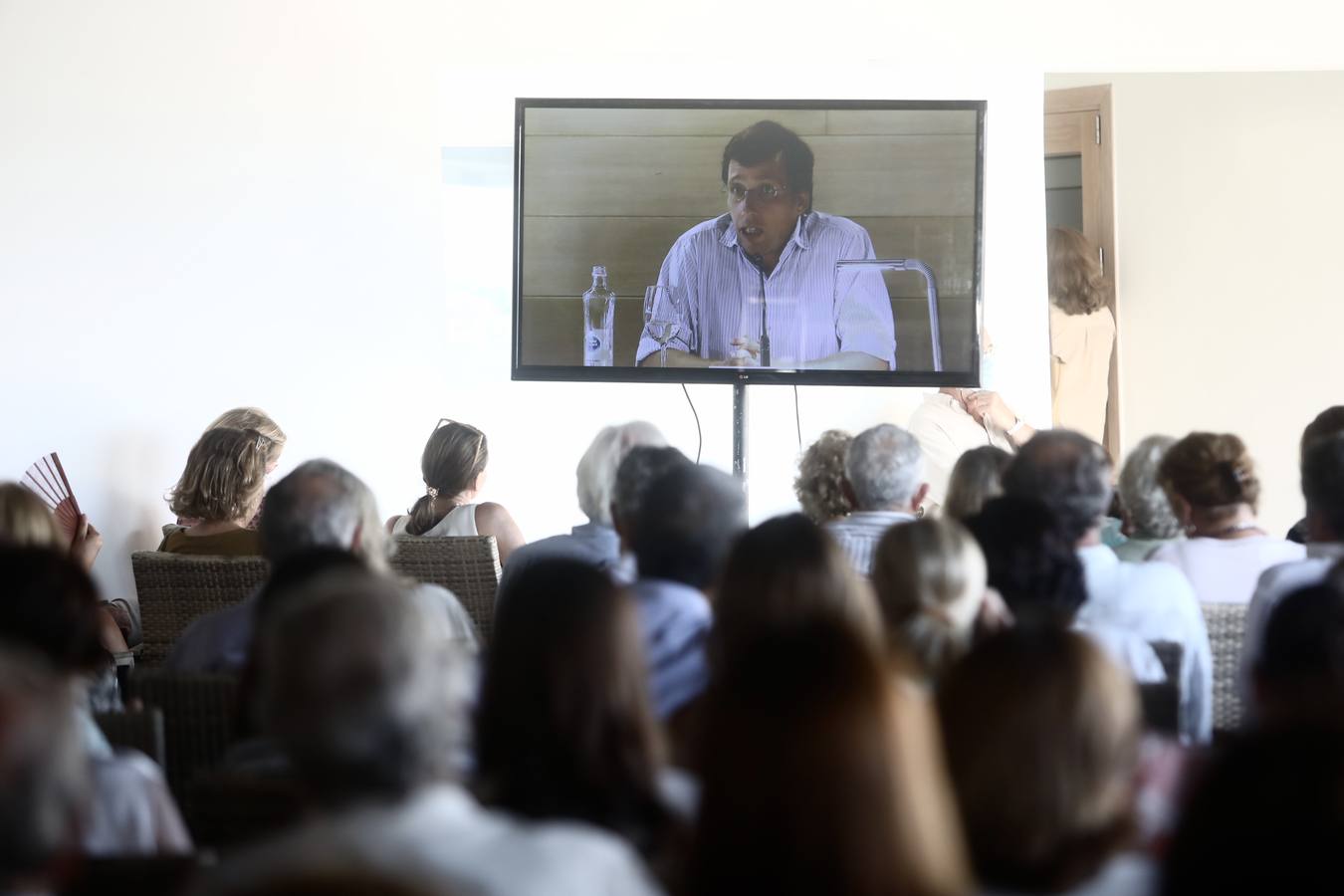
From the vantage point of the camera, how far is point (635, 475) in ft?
10.9

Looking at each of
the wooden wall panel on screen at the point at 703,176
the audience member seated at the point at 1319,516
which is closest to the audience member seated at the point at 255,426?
the wooden wall panel on screen at the point at 703,176

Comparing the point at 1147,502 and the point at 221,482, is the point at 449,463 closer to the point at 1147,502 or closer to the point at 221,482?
the point at 221,482

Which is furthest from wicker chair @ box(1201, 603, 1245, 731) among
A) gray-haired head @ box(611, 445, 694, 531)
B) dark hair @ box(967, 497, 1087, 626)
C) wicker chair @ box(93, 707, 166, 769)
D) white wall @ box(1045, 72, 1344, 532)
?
white wall @ box(1045, 72, 1344, 532)

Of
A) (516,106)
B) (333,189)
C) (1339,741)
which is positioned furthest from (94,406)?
(1339,741)

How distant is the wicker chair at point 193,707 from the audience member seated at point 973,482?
1.76 m

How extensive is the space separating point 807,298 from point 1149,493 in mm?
1988

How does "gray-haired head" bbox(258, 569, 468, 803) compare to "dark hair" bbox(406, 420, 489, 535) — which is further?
"dark hair" bbox(406, 420, 489, 535)

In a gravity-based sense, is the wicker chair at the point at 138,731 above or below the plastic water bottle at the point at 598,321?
below

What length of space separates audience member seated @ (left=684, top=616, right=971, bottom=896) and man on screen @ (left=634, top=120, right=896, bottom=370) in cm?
427

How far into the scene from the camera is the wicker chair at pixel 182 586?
396cm

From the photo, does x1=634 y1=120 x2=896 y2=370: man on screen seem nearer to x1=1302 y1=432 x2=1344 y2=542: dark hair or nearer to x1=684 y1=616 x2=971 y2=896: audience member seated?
x1=1302 y1=432 x2=1344 y2=542: dark hair

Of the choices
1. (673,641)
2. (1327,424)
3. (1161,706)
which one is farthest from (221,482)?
(1327,424)

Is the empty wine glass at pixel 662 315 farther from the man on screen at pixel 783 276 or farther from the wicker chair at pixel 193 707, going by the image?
the wicker chair at pixel 193 707

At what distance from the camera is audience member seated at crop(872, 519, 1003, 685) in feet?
7.54
